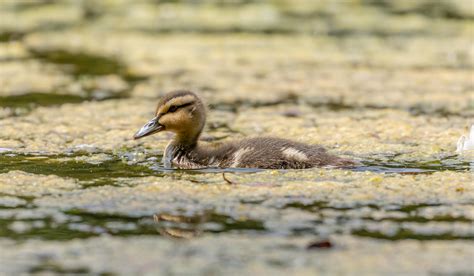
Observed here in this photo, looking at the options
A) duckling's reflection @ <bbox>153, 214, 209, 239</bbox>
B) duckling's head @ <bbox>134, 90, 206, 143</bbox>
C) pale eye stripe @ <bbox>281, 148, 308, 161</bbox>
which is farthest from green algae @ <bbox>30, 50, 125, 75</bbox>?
duckling's reflection @ <bbox>153, 214, 209, 239</bbox>

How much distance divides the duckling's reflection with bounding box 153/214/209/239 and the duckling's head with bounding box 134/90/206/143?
69.1 inches

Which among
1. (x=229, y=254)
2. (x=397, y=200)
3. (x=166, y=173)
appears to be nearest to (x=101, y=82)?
(x=166, y=173)

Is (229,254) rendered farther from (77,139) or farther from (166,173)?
(77,139)

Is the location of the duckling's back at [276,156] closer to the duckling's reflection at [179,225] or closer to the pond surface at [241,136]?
the pond surface at [241,136]

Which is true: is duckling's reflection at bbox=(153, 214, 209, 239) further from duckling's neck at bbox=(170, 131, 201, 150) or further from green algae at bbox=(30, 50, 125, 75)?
green algae at bbox=(30, 50, 125, 75)

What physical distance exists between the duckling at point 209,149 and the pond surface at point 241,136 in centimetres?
17

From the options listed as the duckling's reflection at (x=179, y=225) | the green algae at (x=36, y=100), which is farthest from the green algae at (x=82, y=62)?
the duckling's reflection at (x=179, y=225)

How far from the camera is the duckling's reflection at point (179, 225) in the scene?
5.53 metres

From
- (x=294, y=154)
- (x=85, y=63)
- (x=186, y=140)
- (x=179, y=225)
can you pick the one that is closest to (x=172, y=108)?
(x=186, y=140)

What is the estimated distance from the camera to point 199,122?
7676mm

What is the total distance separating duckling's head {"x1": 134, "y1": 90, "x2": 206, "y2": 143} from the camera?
299 inches

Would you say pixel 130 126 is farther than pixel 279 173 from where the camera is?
Yes

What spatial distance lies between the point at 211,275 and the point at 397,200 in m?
1.84

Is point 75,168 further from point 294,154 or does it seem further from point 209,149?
point 294,154
